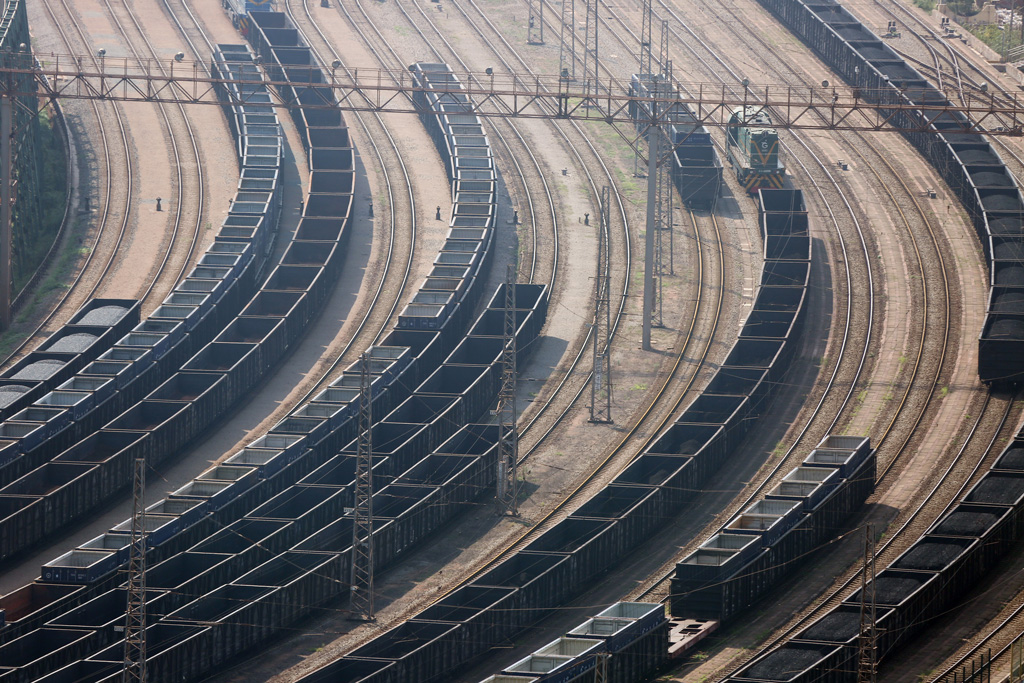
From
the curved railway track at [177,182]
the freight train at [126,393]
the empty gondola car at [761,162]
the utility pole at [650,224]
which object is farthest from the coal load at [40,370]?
the empty gondola car at [761,162]

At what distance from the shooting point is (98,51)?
112250 millimetres

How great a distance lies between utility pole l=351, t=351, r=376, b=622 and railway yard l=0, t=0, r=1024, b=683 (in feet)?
1.12

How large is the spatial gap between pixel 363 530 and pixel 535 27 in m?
67.9

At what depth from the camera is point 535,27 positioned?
121625mm

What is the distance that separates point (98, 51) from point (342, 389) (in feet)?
162

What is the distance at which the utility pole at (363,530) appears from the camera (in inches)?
2274

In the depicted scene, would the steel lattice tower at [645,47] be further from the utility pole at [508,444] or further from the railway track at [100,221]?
the utility pole at [508,444]

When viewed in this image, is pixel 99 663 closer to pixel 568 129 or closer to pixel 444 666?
pixel 444 666

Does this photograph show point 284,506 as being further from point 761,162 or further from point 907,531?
point 761,162

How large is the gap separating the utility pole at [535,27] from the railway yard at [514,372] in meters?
1.21

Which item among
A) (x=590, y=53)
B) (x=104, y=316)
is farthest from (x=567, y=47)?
(x=104, y=316)

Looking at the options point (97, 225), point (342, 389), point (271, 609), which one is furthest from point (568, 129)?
point (271, 609)

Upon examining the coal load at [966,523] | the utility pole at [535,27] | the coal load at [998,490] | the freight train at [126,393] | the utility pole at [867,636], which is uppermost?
the utility pole at [535,27]

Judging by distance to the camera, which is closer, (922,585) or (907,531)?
(922,585)
